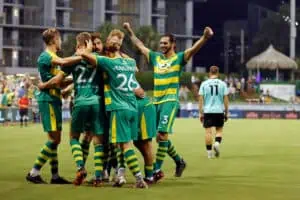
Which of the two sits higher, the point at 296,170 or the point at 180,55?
the point at 180,55

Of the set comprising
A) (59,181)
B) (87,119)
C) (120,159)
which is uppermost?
(87,119)

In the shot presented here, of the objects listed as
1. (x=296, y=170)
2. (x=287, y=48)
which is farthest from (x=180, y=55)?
(x=287, y=48)

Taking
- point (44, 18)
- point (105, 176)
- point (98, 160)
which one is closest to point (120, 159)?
point (105, 176)

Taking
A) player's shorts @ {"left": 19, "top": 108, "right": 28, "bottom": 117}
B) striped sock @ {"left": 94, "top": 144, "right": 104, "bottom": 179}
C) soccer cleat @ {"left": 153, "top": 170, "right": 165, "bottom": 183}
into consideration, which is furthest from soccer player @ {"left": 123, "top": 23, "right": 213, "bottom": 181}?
player's shorts @ {"left": 19, "top": 108, "right": 28, "bottom": 117}

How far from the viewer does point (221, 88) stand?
19938mm

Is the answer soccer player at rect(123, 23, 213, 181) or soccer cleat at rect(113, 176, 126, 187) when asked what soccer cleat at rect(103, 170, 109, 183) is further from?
soccer player at rect(123, 23, 213, 181)

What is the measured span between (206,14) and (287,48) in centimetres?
1941

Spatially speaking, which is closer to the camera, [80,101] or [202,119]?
[80,101]

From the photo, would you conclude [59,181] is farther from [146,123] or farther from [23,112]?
[23,112]

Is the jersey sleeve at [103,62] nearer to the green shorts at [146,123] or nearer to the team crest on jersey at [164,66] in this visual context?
the green shorts at [146,123]

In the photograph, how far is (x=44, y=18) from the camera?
95.9 metres

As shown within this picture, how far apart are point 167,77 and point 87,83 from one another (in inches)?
75.9

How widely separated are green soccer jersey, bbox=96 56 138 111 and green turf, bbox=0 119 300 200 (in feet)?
3.93

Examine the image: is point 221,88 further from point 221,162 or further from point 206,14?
point 206,14
